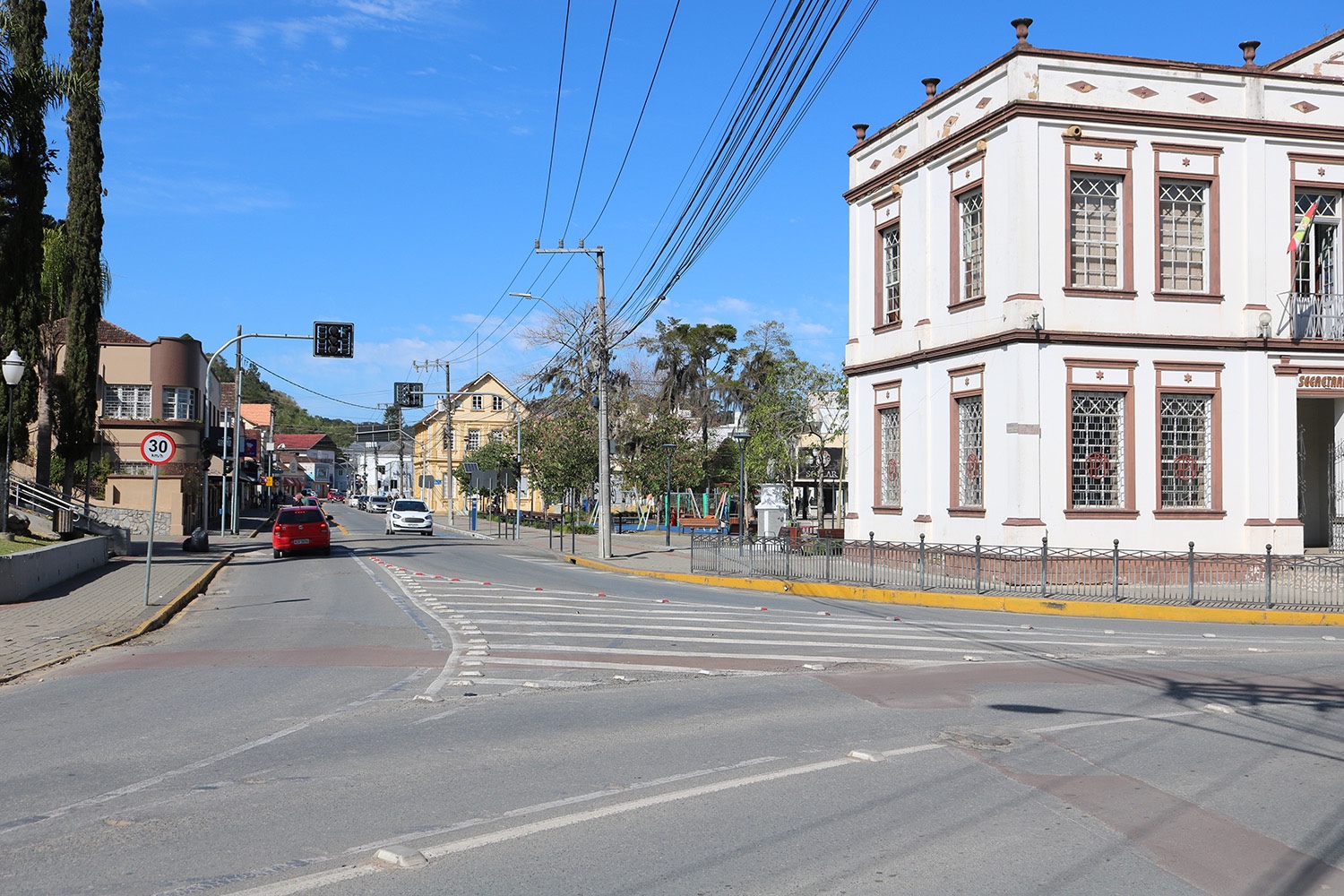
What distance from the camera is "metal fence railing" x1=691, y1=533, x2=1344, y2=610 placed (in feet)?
68.5

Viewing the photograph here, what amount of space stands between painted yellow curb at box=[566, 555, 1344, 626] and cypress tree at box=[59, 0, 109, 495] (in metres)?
23.2

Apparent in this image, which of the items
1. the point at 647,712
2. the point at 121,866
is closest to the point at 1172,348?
the point at 647,712

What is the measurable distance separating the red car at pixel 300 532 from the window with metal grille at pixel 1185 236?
25.1m

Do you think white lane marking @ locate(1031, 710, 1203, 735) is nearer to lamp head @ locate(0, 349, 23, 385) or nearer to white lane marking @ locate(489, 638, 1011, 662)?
white lane marking @ locate(489, 638, 1011, 662)

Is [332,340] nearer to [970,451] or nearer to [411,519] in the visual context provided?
[411,519]

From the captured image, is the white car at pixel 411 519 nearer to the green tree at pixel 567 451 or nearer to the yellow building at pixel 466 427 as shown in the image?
the green tree at pixel 567 451

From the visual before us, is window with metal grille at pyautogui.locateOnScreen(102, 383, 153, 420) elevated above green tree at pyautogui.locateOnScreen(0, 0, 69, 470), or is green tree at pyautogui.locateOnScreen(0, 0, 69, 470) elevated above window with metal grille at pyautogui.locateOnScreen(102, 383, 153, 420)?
green tree at pyautogui.locateOnScreen(0, 0, 69, 470)

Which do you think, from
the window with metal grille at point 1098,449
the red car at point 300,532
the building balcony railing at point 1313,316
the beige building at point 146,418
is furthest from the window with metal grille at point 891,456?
the beige building at point 146,418

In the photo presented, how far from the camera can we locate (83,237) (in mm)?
35062

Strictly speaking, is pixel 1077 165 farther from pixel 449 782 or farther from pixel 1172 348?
pixel 449 782

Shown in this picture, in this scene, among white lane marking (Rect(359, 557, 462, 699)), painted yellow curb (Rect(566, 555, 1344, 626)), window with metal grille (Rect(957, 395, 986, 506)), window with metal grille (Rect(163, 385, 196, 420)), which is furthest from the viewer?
window with metal grille (Rect(163, 385, 196, 420))

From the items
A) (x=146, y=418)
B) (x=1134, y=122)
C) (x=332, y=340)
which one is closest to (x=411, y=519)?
(x=146, y=418)

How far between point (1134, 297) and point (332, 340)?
25183mm

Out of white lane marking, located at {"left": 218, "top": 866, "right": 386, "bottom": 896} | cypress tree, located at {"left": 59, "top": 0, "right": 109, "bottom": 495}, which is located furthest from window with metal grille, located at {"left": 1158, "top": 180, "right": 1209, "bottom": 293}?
cypress tree, located at {"left": 59, "top": 0, "right": 109, "bottom": 495}
